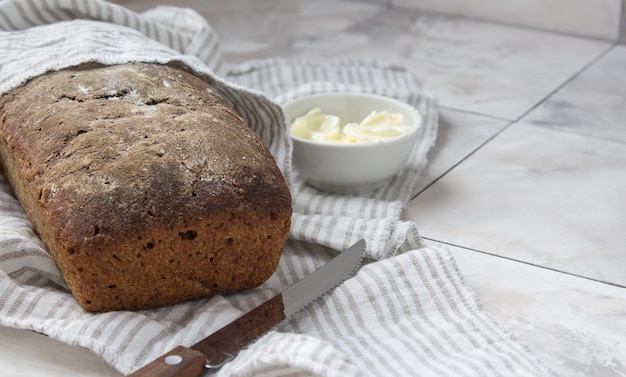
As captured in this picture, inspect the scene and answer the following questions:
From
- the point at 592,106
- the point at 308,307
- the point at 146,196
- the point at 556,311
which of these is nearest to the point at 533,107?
the point at 592,106

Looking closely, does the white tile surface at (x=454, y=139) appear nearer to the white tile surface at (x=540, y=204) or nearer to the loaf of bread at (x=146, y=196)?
the white tile surface at (x=540, y=204)

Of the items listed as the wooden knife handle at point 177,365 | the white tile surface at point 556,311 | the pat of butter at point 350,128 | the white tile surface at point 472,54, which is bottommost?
the white tile surface at point 472,54

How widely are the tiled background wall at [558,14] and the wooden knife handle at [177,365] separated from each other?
138 cm

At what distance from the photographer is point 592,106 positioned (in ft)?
5.13

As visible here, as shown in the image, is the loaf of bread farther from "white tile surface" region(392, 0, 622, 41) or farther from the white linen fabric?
"white tile surface" region(392, 0, 622, 41)

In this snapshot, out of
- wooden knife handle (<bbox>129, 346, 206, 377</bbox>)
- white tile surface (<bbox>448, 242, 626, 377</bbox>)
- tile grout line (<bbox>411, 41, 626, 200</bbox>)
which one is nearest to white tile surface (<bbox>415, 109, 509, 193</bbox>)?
tile grout line (<bbox>411, 41, 626, 200</bbox>)

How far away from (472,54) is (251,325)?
1.12 metres

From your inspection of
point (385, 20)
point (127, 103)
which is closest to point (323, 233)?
point (127, 103)

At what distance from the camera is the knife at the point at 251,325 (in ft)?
2.62

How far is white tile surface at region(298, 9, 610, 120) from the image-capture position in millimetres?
1631

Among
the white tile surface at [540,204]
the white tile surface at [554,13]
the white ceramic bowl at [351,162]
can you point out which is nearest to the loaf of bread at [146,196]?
the white ceramic bowl at [351,162]

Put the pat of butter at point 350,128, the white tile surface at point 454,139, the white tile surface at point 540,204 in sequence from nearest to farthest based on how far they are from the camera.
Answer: the white tile surface at point 540,204
the pat of butter at point 350,128
the white tile surface at point 454,139

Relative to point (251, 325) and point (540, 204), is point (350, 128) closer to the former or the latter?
point (540, 204)

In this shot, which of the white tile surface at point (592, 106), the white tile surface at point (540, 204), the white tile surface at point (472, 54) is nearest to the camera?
the white tile surface at point (540, 204)
